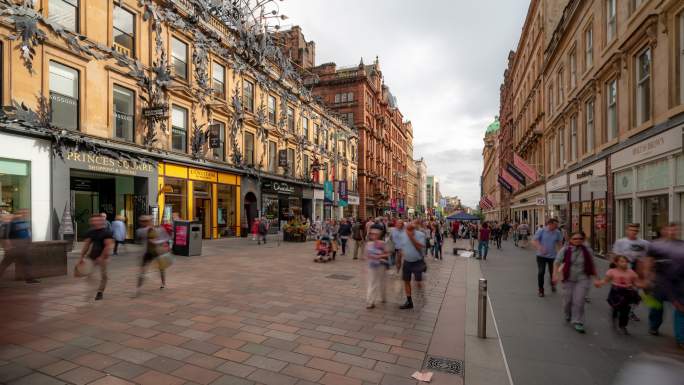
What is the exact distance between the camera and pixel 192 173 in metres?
19.5

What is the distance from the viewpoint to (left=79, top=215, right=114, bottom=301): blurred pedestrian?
694 cm

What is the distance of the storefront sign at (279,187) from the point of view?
26634 millimetres

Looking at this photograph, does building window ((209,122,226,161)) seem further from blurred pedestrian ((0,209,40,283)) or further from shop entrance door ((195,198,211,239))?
blurred pedestrian ((0,209,40,283))

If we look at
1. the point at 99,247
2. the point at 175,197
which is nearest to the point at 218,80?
the point at 175,197

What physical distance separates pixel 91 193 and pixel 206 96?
7799 millimetres

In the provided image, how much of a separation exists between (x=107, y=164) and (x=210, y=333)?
12928mm

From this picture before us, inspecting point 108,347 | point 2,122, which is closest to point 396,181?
point 2,122

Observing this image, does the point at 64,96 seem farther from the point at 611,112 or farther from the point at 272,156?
the point at 611,112

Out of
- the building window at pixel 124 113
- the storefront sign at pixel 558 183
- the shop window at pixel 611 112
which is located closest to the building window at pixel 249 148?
the building window at pixel 124 113

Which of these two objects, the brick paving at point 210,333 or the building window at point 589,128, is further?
the building window at point 589,128

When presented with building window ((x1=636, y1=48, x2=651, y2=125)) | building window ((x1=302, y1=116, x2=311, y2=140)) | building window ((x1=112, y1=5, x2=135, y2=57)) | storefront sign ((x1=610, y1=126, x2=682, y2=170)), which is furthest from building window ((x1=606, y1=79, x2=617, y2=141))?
building window ((x1=302, y1=116, x2=311, y2=140))

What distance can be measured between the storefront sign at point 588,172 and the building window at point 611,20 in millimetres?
5161

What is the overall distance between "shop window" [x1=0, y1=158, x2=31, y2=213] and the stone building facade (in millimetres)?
35

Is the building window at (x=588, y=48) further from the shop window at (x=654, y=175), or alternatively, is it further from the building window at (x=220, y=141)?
the building window at (x=220, y=141)
